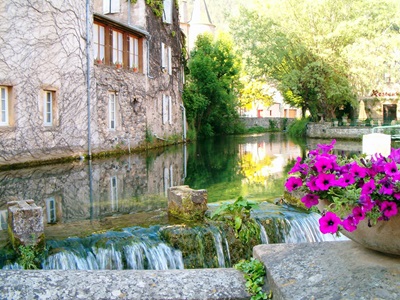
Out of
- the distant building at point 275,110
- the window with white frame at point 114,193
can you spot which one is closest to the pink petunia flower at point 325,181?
the window with white frame at point 114,193

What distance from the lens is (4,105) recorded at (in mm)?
15641

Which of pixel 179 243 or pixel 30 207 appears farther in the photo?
pixel 179 243

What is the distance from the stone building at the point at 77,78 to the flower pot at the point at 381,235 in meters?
14.0

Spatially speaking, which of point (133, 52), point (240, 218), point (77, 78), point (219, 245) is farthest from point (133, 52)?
point (219, 245)

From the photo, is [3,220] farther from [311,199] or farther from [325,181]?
[325,181]

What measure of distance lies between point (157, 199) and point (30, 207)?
4.64m

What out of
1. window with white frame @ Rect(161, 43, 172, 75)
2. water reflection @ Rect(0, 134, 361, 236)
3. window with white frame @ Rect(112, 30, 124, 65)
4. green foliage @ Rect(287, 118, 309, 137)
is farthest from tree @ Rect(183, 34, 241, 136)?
water reflection @ Rect(0, 134, 361, 236)

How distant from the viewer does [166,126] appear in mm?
27922

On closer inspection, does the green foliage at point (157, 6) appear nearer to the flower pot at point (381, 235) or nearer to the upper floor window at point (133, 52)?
the upper floor window at point (133, 52)

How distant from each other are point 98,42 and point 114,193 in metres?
10.6

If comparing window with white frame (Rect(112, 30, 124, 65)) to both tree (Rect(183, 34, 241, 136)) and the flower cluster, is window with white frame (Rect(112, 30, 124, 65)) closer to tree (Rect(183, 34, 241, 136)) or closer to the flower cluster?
tree (Rect(183, 34, 241, 136))

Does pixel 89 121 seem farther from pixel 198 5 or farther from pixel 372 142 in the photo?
pixel 198 5

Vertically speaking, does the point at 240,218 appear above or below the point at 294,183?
below

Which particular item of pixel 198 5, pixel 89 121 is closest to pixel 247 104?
pixel 198 5
